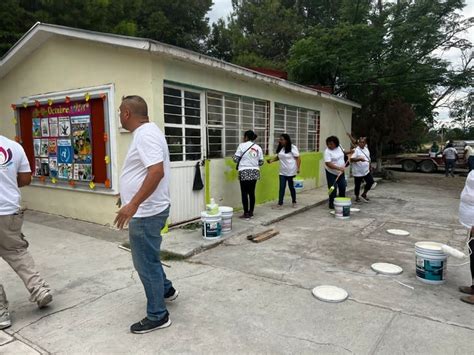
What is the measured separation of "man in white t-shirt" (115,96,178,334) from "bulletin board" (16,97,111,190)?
3415mm

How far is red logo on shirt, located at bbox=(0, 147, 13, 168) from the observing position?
3.09 metres

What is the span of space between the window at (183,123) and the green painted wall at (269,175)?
523mm

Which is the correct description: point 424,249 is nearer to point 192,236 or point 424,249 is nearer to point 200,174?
point 192,236

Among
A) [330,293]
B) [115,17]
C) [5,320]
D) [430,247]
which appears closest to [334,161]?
[430,247]

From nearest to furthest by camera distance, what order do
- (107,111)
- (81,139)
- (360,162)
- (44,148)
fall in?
(107,111)
(81,139)
(44,148)
(360,162)

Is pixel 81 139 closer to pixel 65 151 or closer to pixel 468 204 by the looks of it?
pixel 65 151

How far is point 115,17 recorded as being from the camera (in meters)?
12.9

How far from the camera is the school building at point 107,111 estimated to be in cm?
574

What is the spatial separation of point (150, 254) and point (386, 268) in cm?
295

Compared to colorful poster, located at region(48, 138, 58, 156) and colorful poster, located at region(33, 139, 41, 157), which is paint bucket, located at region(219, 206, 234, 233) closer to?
colorful poster, located at region(48, 138, 58, 156)

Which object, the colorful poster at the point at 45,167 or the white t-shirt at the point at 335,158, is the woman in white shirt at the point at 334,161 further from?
the colorful poster at the point at 45,167

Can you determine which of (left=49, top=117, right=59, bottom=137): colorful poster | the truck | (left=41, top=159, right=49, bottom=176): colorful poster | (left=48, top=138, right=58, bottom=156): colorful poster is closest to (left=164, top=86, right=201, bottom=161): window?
(left=49, top=117, right=59, bottom=137): colorful poster

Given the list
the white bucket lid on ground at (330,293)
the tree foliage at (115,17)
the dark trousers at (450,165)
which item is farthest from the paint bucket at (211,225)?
the dark trousers at (450,165)

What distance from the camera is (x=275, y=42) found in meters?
22.6
